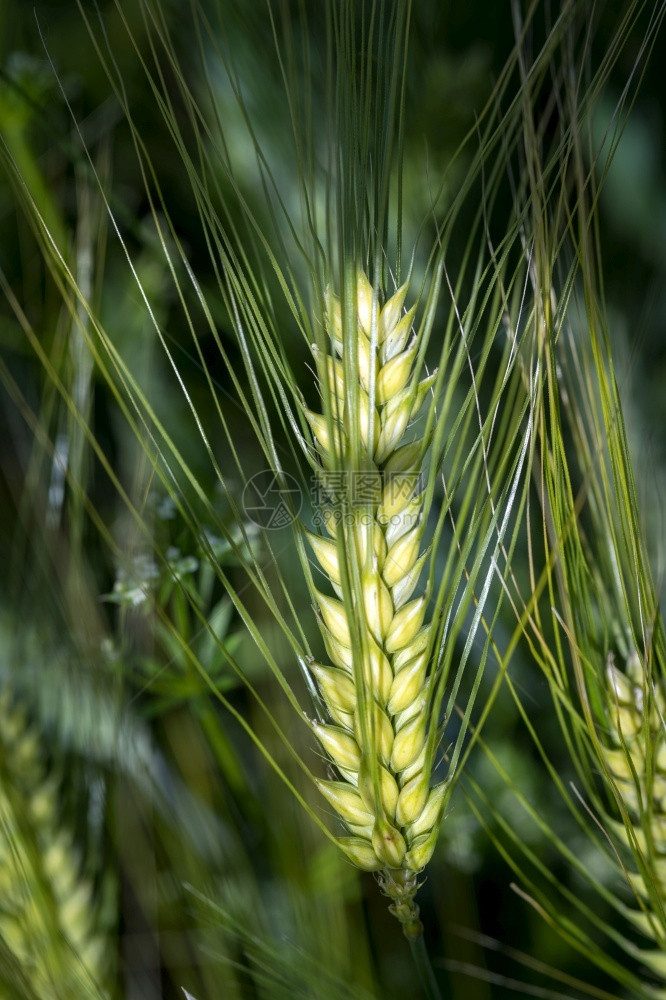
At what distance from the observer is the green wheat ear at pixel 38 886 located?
1.22 feet

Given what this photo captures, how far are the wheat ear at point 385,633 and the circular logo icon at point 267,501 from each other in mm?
138

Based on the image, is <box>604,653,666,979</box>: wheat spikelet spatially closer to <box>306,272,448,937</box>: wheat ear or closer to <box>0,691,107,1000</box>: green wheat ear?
<box>306,272,448,937</box>: wheat ear

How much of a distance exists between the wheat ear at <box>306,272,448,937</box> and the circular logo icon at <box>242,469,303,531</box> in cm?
14

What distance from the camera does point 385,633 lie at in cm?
32

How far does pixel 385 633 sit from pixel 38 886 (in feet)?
0.70

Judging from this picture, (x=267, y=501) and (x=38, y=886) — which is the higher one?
(x=267, y=501)

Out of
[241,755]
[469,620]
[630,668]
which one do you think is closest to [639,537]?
[630,668]

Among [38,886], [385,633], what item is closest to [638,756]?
[385,633]

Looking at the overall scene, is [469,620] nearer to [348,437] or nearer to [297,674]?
[297,674]

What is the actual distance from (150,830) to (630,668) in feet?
1.08

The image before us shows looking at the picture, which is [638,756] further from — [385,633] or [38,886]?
[38,886]

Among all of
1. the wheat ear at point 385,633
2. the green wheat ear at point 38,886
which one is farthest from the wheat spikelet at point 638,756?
the green wheat ear at point 38,886

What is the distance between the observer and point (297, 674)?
1.71ft

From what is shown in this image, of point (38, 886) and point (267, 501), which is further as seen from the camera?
point (267, 501)
